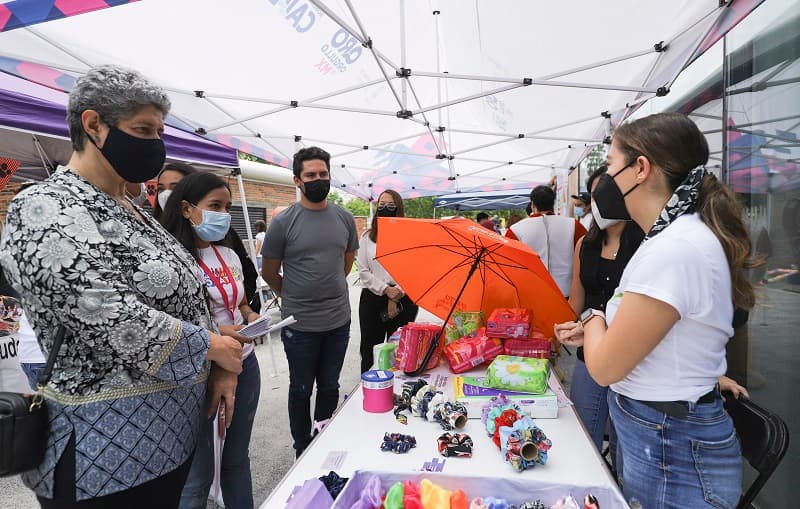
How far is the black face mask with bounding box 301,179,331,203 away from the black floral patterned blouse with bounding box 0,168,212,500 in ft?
4.91

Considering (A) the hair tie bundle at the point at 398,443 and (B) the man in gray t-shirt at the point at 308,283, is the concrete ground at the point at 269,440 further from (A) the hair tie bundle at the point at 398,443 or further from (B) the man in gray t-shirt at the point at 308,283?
(A) the hair tie bundle at the point at 398,443

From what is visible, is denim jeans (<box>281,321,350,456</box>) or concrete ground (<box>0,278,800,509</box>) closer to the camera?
concrete ground (<box>0,278,800,509</box>)

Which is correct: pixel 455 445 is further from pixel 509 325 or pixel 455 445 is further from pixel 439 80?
pixel 439 80

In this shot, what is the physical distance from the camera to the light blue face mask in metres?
1.85

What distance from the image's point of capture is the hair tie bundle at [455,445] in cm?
132

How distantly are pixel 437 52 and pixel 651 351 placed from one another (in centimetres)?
462

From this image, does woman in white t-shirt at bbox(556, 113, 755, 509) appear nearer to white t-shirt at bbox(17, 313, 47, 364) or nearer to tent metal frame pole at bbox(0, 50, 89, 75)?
white t-shirt at bbox(17, 313, 47, 364)

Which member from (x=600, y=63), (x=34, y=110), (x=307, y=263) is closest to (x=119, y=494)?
(x=307, y=263)

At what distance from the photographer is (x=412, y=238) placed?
213 centimetres

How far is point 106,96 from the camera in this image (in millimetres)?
1058

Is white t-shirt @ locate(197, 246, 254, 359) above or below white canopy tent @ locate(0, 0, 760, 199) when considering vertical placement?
below

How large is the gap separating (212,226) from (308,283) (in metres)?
0.83

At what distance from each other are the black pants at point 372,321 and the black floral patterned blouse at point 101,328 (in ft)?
8.34

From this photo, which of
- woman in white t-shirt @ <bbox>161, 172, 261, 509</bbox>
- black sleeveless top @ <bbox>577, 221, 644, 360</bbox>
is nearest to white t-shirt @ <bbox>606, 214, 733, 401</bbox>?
black sleeveless top @ <bbox>577, 221, 644, 360</bbox>
